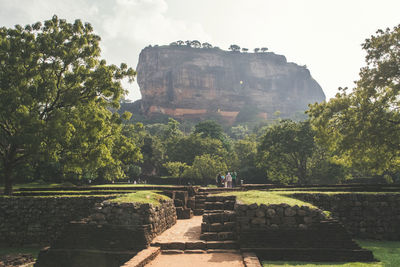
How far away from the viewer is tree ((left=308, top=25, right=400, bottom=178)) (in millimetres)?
14188

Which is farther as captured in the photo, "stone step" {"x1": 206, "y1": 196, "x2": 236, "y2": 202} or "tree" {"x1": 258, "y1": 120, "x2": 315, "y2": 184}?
"tree" {"x1": 258, "y1": 120, "x2": 315, "y2": 184}

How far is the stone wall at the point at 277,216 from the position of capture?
23.8ft

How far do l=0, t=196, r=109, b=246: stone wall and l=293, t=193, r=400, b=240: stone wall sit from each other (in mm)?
9508

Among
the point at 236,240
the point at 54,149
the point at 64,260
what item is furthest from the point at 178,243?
the point at 54,149

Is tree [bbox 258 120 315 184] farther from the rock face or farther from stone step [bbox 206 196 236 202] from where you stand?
the rock face

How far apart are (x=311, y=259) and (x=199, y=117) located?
127 m

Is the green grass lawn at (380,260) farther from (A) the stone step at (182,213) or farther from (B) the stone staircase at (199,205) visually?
(B) the stone staircase at (199,205)

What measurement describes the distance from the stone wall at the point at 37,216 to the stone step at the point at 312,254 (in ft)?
25.2

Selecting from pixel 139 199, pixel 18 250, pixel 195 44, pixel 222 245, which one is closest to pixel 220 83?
pixel 195 44

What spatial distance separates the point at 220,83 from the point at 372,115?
13017cm

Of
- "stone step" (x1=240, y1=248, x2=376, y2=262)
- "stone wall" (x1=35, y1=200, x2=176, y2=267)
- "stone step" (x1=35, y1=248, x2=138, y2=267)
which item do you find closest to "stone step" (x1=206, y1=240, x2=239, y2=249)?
"stone step" (x1=240, y1=248, x2=376, y2=262)

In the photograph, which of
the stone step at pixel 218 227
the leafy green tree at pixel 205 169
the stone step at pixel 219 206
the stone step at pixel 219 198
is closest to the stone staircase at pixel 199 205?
the stone step at pixel 219 198

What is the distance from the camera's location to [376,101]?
579 inches

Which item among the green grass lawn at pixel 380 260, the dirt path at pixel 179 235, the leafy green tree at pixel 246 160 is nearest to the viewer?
the green grass lawn at pixel 380 260
